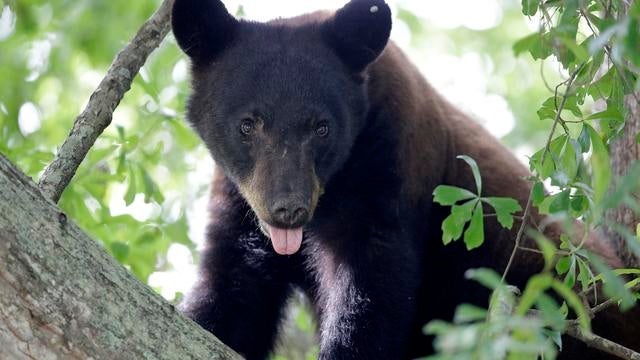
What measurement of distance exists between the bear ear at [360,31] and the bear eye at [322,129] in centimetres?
57

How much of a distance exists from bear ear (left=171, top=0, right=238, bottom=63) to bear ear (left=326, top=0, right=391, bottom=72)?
2.19 feet

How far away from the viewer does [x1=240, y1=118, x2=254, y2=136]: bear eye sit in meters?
6.16

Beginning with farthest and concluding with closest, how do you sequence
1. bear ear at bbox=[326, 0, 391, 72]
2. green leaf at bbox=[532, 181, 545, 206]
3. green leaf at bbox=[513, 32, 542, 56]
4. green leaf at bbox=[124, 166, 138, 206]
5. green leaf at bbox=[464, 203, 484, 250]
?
green leaf at bbox=[124, 166, 138, 206], bear ear at bbox=[326, 0, 391, 72], green leaf at bbox=[464, 203, 484, 250], green leaf at bbox=[532, 181, 545, 206], green leaf at bbox=[513, 32, 542, 56]

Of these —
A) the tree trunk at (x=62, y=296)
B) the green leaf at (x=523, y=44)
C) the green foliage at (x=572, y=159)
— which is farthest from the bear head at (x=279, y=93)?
the green leaf at (x=523, y=44)

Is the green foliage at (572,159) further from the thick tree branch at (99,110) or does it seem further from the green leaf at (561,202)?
the thick tree branch at (99,110)

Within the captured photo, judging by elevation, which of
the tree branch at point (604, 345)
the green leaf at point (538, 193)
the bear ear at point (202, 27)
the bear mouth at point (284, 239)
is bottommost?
the tree branch at point (604, 345)

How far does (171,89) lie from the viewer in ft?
29.3

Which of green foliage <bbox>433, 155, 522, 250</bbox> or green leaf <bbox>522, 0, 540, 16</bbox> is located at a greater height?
green leaf <bbox>522, 0, 540, 16</bbox>

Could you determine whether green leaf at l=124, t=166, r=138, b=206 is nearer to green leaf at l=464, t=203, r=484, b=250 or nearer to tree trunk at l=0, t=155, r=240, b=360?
tree trunk at l=0, t=155, r=240, b=360

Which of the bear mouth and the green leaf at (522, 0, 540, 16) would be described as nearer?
the green leaf at (522, 0, 540, 16)

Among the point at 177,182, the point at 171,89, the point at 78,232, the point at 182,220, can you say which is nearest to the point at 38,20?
the point at 177,182

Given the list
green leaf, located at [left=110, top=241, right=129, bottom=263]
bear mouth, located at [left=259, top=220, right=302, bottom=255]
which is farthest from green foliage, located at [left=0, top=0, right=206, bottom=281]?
bear mouth, located at [left=259, top=220, right=302, bottom=255]

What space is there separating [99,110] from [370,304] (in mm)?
1918

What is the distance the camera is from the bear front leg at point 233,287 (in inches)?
264
